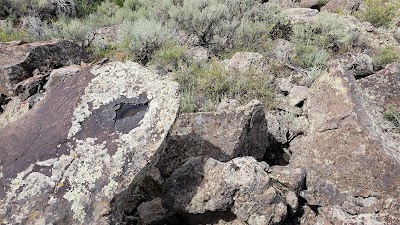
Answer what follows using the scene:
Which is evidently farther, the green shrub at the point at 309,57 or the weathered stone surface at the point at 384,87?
the green shrub at the point at 309,57

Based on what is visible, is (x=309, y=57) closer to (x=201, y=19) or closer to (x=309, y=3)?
(x=201, y=19)

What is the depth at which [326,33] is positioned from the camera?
23.0ft

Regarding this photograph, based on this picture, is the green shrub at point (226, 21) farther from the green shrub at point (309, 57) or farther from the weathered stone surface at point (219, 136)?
the weathered stone surface at point (219, 136)

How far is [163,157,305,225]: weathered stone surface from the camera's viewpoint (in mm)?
2723

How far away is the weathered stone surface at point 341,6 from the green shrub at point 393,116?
5.25 meters

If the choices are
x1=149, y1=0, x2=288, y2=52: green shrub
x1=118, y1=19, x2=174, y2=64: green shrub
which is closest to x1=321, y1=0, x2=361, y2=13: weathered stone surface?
x1=149, y1=0, x2=288, y2=52: green shrub

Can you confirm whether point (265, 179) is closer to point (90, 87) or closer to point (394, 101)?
point (90, 87)

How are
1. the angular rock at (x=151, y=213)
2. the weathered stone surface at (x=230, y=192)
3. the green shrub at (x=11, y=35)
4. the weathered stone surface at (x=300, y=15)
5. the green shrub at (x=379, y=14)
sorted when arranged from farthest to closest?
the green shrub at (x=379, y=14), the weathered stone surface at (x=300, y=15), the green shrub at (x=11, y=35), the angular rock at (x=151, y=213), the weathered stone surface at (x=230, y=192)

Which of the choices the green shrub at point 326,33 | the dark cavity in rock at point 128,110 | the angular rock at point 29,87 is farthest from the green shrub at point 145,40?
the dark cavity in rock at point 128,110

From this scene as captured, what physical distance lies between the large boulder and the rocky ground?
1cm

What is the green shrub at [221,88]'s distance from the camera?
4.91 meters

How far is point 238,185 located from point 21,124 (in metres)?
1.92

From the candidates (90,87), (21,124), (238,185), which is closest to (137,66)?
(90,87)

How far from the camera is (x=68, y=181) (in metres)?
2.45
